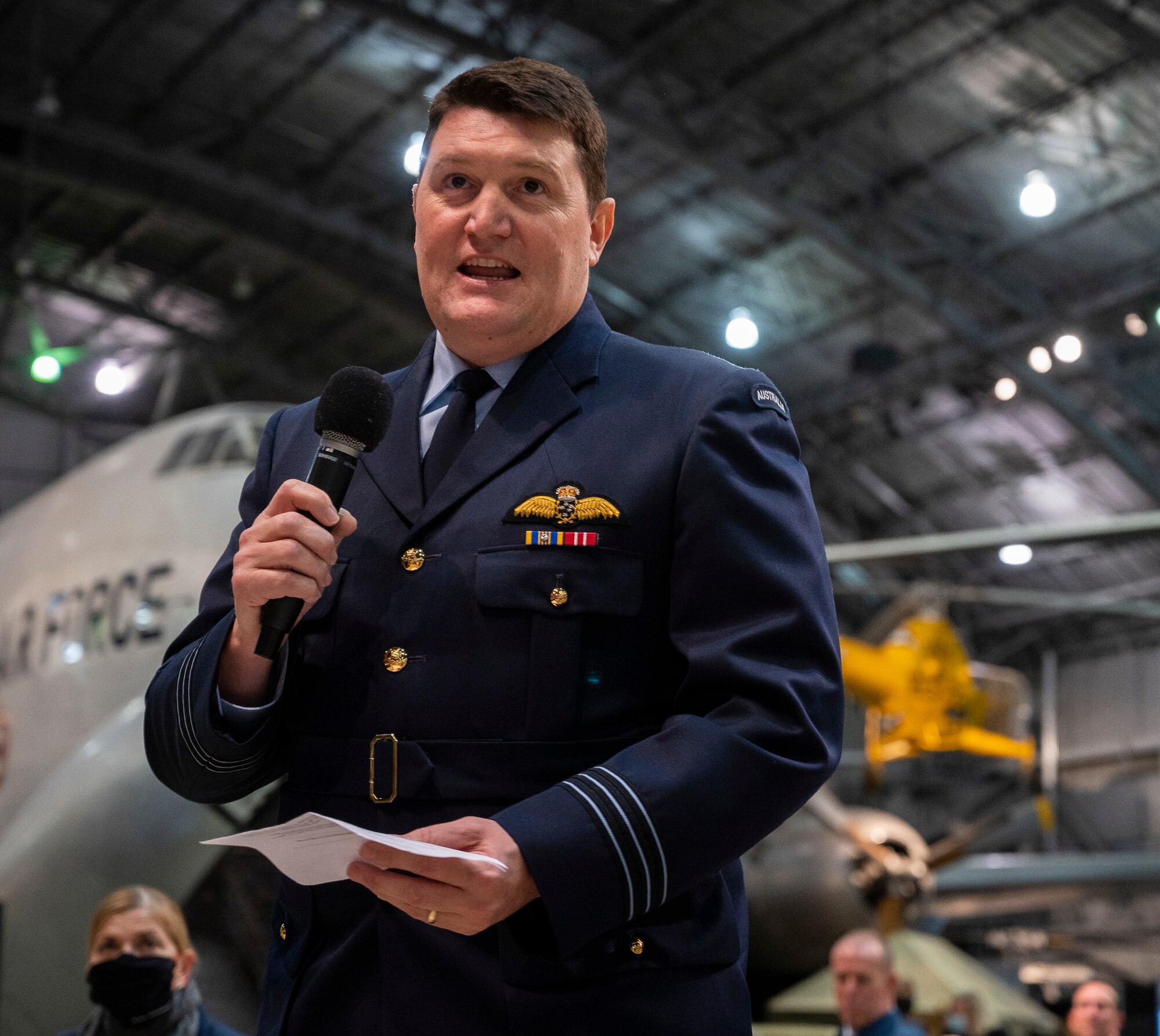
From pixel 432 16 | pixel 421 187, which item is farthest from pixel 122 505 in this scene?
pixel 432 16

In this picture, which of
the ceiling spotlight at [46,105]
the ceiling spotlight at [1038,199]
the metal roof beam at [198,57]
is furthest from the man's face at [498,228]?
the ceiling spotlight at [46,105]

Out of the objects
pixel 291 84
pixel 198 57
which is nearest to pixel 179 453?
pixel 291 84

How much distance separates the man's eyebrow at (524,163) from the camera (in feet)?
5.06

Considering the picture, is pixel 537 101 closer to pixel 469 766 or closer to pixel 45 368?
pixel 469 766

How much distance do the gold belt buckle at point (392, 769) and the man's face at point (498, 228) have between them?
521 millimetres

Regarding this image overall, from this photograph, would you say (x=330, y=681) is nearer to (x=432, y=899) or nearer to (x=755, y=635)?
(x=432, y=899)

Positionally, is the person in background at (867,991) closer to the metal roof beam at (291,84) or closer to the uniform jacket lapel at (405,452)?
the uniform jacket lapel at (405,452)

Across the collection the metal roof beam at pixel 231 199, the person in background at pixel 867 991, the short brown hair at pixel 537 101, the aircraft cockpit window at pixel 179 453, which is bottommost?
the person in background at pixel 867 991

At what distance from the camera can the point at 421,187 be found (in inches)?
64.3

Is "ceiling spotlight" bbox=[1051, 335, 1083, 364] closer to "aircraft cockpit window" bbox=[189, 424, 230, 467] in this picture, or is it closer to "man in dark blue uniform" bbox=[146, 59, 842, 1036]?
"aircraft cockpit window" bbox=[189, 424, 230, 467]

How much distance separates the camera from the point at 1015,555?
2073 cm

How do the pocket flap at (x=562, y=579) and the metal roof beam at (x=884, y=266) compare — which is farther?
the metal roof beam at (x=884, y=266)

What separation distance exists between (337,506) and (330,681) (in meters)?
0.21

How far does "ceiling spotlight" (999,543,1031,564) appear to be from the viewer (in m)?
19.1
